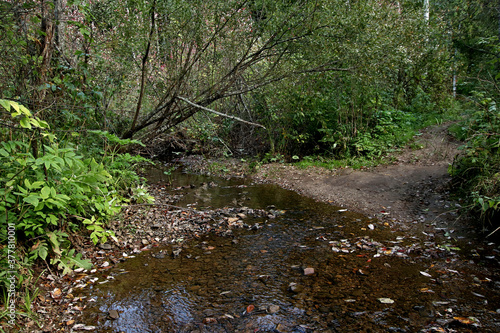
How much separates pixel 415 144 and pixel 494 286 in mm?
6020

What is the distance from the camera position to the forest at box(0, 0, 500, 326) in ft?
11.5

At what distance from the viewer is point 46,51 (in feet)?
13.8

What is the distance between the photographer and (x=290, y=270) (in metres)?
3.79

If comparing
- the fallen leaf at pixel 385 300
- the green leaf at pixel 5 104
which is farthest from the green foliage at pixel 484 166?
the green leaf at pixel 5 104

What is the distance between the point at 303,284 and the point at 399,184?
4.35m

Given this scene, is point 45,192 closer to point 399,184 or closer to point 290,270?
point 290,270

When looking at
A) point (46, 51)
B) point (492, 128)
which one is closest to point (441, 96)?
point (492, 128)

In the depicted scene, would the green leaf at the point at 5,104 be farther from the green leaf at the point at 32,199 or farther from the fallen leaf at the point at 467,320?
the fallen leaf at the point at 467,320

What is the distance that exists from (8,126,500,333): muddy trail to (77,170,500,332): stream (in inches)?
0.5

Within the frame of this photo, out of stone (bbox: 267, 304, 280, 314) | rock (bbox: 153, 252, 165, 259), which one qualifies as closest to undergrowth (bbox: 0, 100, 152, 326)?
rock (bbox: 153, 252, 165, 259)

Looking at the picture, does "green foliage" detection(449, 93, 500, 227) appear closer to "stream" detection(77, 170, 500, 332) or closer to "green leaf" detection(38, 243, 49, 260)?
"stream" detection(77, 170, 500, 332)

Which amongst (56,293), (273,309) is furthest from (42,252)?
(273,309)

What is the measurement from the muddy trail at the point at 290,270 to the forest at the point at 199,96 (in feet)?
1.50

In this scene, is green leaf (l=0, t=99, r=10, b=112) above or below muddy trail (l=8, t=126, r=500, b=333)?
above
